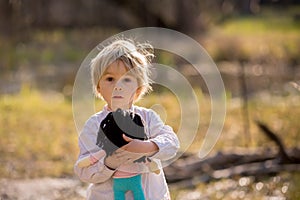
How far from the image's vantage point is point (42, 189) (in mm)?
6512

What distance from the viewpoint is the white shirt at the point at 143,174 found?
364 centimetres

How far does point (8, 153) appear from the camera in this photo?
7859mm

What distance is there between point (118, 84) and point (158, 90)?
31.2 feet

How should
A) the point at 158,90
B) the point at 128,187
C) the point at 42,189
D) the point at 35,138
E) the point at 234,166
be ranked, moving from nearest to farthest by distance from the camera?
the point at 128,187, the point at 42,189, the point at 234,166, the point at 35,138, the point at 158,90

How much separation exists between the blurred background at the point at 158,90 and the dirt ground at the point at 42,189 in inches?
1.0

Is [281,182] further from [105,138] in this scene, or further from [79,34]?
[79,34]

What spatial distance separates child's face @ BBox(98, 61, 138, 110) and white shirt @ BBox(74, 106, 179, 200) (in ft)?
0.26

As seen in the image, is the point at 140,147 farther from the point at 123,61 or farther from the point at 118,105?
the point at 123,61

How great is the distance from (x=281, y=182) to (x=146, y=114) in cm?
262

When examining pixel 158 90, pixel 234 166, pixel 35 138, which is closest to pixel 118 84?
pixel 234 166

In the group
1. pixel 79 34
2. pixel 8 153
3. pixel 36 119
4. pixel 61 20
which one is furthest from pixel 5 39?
pixel 8 153

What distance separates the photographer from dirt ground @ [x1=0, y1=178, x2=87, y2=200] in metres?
6.19

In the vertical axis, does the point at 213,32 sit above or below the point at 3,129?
above

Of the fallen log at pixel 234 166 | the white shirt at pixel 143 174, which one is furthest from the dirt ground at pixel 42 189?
the white shirt at pixel 143 174
